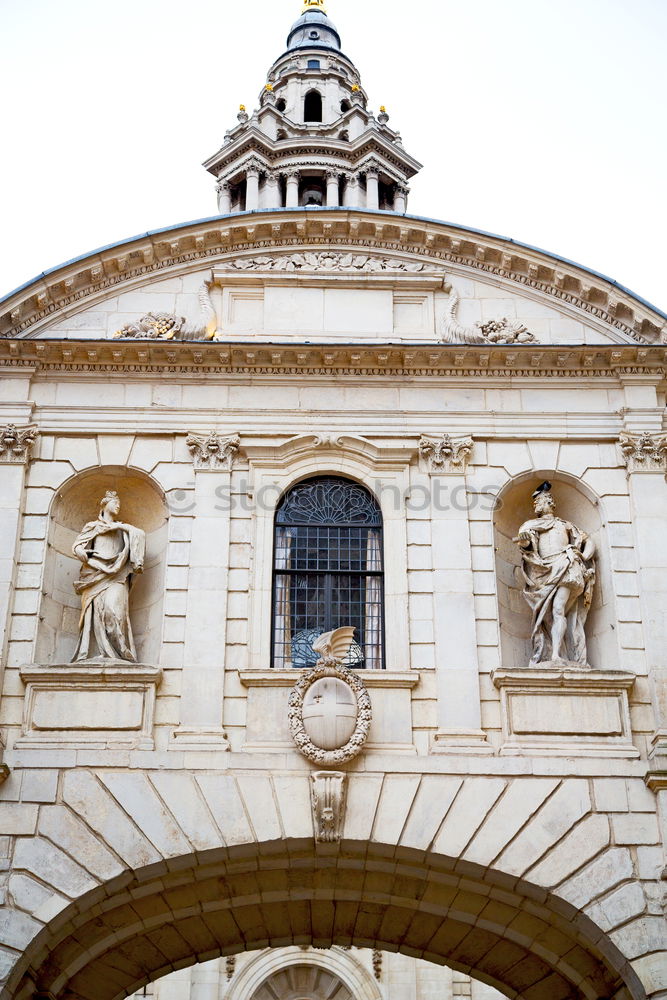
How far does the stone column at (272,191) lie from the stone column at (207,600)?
→ 19.6 meters

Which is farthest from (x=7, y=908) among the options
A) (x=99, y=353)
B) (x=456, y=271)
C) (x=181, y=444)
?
(x=456, y=271)

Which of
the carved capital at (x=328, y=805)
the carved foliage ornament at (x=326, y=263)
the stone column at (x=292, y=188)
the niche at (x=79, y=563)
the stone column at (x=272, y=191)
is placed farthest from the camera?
the stone column at (x=292, y=188)

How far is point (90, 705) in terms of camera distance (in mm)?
16672

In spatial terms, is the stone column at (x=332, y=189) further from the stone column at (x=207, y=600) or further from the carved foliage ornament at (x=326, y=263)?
the stone column at (x=207, y=600)

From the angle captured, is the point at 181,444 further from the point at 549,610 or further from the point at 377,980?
the point at 377,980

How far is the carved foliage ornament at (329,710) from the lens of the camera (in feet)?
53.3

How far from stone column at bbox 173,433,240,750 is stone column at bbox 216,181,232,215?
21016 millimetres

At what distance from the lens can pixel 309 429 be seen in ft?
62.1

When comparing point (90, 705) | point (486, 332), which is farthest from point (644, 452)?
point (90, 705)

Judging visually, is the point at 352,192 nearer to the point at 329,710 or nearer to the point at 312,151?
the point at 312,151

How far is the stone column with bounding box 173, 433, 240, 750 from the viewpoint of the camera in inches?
653

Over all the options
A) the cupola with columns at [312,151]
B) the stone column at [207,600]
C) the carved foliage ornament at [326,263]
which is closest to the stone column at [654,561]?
the carved foliage ornament at [326,263]

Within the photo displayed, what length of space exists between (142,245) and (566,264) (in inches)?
254

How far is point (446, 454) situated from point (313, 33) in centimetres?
2855
